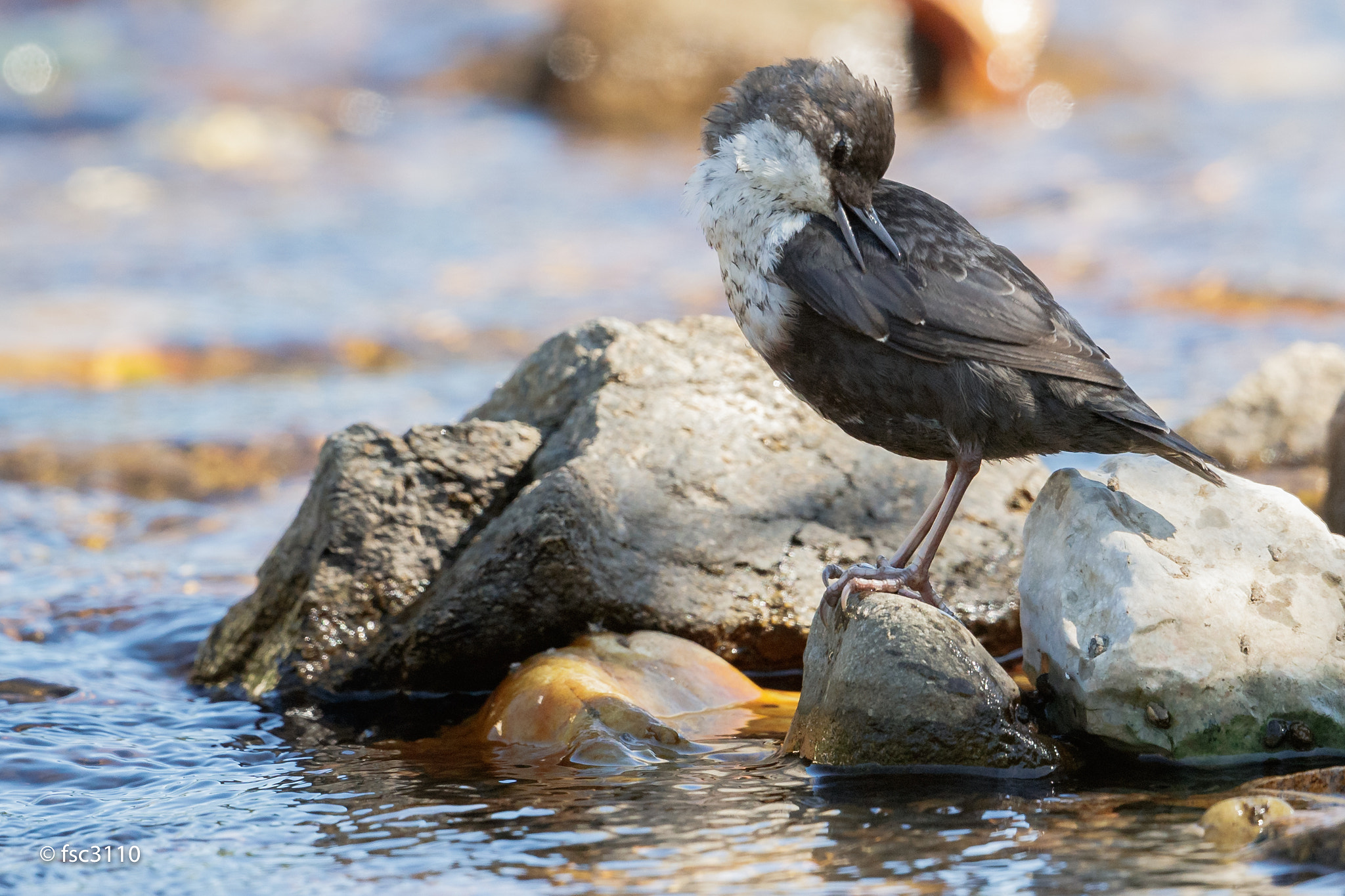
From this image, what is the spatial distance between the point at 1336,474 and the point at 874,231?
2175 mm

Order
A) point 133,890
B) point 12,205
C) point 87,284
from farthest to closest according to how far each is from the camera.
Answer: point 12,205 < point 87,284 < point 133,890

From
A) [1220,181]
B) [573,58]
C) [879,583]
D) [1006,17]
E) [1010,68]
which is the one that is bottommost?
[879,583]

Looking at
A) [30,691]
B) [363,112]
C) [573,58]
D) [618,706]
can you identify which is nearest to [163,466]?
[30,691]

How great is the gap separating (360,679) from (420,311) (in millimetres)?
6053

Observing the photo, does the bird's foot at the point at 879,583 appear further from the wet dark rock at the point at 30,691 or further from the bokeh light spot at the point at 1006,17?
the bokeh light spot at the point at 1006,17

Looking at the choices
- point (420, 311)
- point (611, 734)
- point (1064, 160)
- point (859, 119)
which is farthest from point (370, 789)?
point (1064, 160)

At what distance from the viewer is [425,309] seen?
10453 mm

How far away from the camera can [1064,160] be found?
1368cm

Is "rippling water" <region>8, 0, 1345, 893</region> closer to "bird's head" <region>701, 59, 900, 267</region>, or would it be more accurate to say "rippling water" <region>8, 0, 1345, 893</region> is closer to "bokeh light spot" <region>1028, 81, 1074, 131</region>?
"bokeh light spot" <region>1028, 81, 1074, 131</region>

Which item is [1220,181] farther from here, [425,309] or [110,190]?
[110,190]

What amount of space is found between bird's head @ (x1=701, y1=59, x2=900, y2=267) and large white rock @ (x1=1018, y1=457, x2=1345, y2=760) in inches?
39.5

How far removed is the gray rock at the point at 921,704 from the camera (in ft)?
11.9

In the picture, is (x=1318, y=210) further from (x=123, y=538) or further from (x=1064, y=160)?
(x=123, y=538)

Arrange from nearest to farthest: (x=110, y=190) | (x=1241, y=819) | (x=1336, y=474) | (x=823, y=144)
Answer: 1. (x=1241, y=819)
2. (x=823, y=144)
3. (x=1336, y=474)
4. (x=110, y=190)
